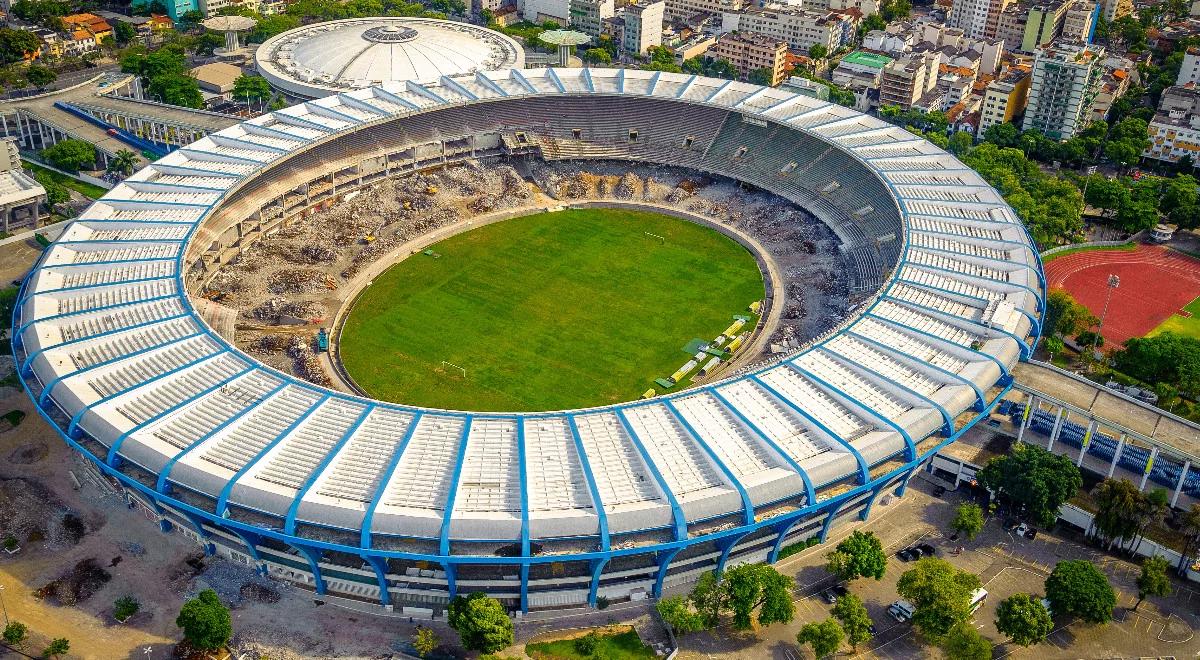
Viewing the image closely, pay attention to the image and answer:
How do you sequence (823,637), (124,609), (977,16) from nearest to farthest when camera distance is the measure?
1. (823,637)
2. (124,609)
3. (977,16)

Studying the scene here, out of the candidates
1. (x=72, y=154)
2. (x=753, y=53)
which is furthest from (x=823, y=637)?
(x=753, y=53)

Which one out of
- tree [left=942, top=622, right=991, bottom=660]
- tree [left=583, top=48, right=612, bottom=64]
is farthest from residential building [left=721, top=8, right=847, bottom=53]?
tree [left=942, top=622, right=991, bottom=660]

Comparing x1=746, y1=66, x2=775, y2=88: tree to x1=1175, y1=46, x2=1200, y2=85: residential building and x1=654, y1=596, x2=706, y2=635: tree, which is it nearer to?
x1=1175, y1=46, x2=1200, y2=85: residential building

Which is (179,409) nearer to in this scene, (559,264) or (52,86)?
(559,264)

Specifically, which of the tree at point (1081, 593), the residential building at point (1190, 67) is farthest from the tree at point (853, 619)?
the residential building at point (1190, 67)

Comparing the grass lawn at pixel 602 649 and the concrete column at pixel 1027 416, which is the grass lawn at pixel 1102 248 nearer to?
the concrete column at pixel 1027 416

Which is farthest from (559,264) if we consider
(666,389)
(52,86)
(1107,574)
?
(52,86)

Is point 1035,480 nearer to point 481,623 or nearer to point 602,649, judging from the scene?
point 602,649
